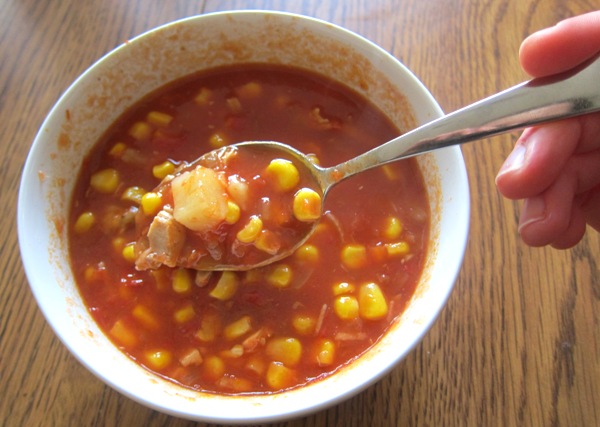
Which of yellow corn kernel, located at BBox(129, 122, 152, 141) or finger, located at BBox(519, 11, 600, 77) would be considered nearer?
finger, located at BBox(519, 11, 600, 77)

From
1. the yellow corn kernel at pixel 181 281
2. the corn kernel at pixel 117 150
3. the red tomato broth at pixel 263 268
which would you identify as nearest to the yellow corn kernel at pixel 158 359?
the red tomato broth at pixel 263 268

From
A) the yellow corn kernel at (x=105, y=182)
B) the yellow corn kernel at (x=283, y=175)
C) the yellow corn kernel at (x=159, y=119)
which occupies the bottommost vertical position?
the yellow corn kernel at (x=105, y=182)

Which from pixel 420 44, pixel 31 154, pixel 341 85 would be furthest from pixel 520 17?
pixel 31 154

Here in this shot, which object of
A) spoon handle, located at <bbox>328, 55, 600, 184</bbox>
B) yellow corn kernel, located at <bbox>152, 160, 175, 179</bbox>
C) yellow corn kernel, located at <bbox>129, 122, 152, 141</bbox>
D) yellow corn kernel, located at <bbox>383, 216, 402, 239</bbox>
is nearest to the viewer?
spoon handle, located at <bbox>328, 55, 600, 184</bbox>

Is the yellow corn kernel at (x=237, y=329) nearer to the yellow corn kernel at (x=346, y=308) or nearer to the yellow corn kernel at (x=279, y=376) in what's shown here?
the yellow corn kernel at (x=279, y=376)

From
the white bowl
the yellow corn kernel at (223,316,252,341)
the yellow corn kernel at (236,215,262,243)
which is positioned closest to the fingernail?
the white bowl

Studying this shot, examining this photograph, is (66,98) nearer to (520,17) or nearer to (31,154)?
(31,154)

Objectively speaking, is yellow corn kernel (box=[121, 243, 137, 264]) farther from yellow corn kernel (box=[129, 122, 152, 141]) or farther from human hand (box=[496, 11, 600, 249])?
human hand (box=[496, 11, 600, 249])
